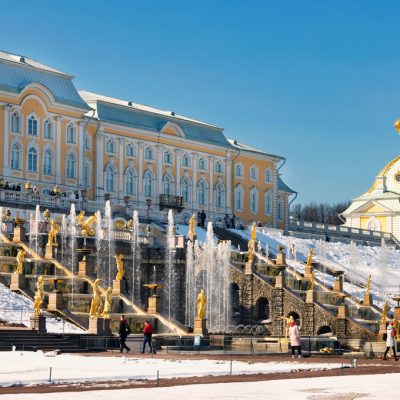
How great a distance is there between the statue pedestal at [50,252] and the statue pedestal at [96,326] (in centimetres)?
978

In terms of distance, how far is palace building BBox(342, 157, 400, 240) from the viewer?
97.2m

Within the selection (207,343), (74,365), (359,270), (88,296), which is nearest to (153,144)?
(359,270)

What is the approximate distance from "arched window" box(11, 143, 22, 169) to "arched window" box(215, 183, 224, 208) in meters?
18.9

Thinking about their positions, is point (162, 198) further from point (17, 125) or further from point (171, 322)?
point (171, 322)

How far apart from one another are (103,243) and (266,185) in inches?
1427

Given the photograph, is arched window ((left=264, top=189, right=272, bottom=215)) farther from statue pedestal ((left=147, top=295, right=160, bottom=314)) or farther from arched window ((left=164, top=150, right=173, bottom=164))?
statue pedestal ((left=147, top=295, right=160, bottom=314))

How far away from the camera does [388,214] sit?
97.4 meters

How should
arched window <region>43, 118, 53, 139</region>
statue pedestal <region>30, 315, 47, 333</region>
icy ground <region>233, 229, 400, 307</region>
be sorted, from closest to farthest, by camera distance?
statue pedestal <region>30, 315, 47, 333</region>
icy ground <region>233, 229, 400, 307</region>
arched window <region>43, 118, 53, 139</region>

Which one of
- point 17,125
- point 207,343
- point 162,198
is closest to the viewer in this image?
point 207,343

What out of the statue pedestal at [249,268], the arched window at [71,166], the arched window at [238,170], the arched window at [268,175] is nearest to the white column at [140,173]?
the arched window at [71,166]

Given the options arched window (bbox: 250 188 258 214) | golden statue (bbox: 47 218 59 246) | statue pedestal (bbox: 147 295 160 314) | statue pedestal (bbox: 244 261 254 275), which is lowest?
statue pedestal (bbox: 147 295 160 314)

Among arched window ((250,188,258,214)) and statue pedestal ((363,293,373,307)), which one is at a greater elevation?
arched window ((250,188,258,214))

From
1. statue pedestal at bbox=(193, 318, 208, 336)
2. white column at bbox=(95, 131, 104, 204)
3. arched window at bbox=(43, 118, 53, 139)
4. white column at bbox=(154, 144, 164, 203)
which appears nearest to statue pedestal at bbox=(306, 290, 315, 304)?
statue pedestal at bbox=(193, 318, 208, 336)

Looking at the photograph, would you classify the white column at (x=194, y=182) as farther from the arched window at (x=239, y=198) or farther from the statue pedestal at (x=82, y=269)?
the statue pedestal at (x=82, y=269)
